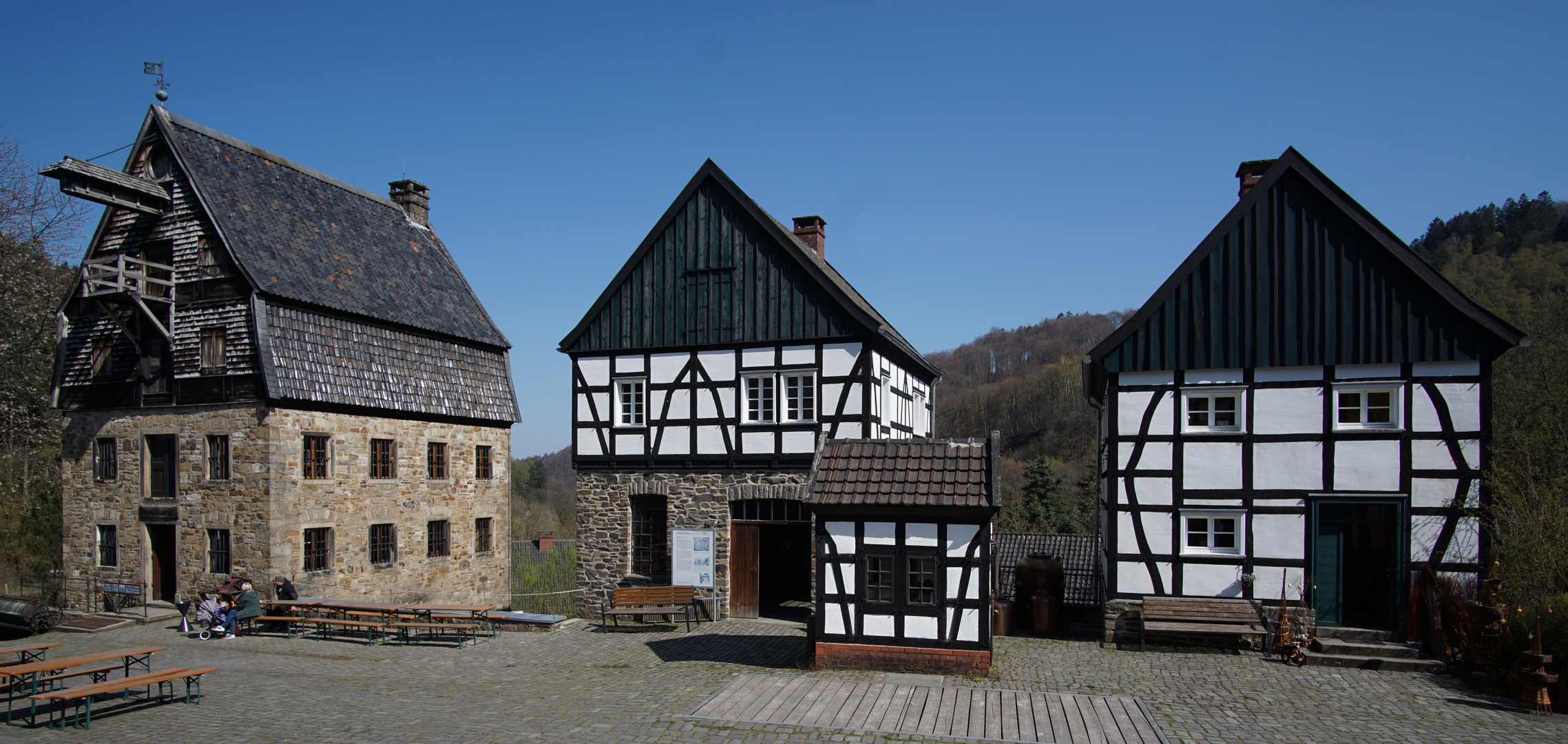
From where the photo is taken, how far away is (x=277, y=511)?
1872 cm

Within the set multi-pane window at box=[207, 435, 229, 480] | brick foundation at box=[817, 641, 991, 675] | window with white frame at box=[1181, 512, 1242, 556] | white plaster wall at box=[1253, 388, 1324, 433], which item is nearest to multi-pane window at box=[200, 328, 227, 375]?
multi-pane window at box=[207, 435, 229, 480]

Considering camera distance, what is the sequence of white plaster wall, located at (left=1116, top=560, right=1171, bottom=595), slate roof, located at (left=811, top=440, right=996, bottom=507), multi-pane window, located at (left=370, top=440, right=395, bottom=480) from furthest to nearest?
multi-pane window, located at (left=370, top=440, right=395, bottom=480), white plaster wall, located at (left=1116, top=560, right=1171, bottom=595), slate roof, located at (left=811, top=440, right=996, bottom=507)

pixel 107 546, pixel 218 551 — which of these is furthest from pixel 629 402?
pixel 107 546

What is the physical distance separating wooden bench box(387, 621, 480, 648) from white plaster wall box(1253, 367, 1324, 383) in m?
14.0

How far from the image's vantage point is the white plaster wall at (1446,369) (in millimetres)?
14445

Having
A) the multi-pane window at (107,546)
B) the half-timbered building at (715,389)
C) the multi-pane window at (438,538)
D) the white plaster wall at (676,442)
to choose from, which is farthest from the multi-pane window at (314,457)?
the white plaster wall at (676,442)

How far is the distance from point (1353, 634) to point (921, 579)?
731 cm

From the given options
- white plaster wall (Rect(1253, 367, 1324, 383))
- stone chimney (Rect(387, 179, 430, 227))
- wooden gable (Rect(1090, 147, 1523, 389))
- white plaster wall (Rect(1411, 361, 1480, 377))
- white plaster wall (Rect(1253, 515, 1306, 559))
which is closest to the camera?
white plaster wall (Rect(1411, 361, 1480, 377))

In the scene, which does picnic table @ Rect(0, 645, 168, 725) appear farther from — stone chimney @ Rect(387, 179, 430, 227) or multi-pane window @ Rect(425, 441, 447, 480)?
stone chimney @ Rect(387, 179, 430, 227)

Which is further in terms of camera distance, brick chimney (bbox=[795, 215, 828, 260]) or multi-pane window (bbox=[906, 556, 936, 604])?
brick chimney (bbox=[795, 215, 828, 260])

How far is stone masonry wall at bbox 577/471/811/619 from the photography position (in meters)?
18.6

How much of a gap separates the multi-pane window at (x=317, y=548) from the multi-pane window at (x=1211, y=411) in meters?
17.3

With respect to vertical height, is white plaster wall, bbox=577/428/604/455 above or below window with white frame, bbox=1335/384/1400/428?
below

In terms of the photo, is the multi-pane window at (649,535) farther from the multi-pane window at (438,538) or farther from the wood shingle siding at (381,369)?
the wood shingle siding at (381,369)
